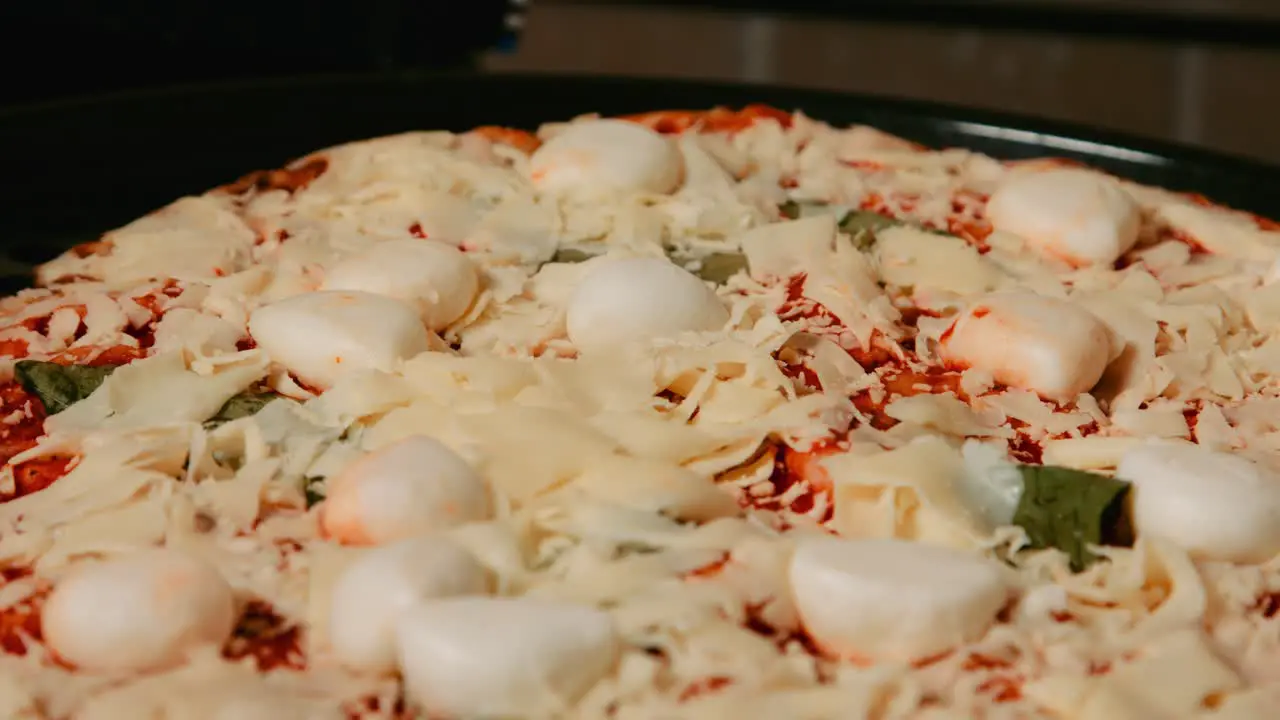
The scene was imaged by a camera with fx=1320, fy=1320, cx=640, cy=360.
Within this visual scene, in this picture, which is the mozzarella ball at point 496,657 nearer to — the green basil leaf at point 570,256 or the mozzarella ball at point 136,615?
the mozzarella ball at point 136,615

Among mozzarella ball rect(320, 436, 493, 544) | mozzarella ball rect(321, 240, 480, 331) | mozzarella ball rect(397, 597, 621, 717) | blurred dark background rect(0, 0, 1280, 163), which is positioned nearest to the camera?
mozzarella ball rect(397, 597, 621, 717)

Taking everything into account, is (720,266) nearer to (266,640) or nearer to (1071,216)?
(1071,216)

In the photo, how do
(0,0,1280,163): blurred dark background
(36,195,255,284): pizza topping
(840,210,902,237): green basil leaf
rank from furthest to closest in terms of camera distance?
1. (0,0,1280,163): blurred dark background
2. (840,210,902,237): green basil leaf
3. (36,195,255,284): pizza topping

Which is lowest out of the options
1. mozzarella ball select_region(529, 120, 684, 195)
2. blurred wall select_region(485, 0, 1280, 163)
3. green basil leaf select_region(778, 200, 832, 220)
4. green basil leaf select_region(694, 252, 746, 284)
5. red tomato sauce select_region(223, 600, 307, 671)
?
blurred wall select_region(485, 0, 1280, 163)

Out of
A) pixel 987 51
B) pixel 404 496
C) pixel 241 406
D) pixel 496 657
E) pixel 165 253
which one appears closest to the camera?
pixel 496 657

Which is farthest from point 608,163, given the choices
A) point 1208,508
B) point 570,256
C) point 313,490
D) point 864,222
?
point 1208,508

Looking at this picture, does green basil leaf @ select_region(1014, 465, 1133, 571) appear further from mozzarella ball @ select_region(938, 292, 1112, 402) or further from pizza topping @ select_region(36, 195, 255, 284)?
pizza topping @ select_region(36, 195, 255, 284)

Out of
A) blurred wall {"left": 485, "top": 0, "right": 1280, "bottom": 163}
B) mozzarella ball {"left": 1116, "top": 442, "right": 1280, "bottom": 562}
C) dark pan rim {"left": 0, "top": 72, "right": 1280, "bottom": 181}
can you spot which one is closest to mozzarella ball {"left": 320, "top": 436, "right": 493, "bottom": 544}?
mozzarella ball {"left": 1116, "top": 442, "right": 1280, "bottom": 562}
